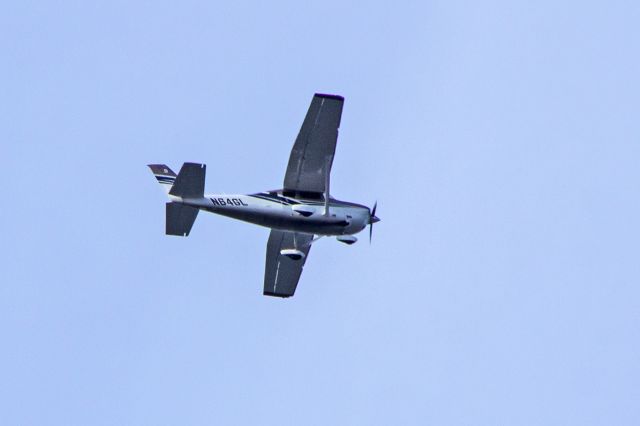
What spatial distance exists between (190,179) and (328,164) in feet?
15.0

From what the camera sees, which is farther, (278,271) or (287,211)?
(278,271)

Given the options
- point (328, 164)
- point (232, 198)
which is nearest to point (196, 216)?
point (232, 198)

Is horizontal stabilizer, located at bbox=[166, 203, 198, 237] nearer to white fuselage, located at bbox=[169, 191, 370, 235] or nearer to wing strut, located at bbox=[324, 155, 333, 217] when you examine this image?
white fuselage, located at bbox=[169, 191, 370, 235]

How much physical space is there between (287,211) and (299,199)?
2.19 feet

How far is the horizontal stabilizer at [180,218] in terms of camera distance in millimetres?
51781

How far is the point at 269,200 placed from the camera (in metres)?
52.3

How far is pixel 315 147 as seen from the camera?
51781 millimetres

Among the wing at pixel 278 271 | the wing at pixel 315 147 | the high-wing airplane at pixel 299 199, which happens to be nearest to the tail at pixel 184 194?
the high-wing airplane at pixel 299 199

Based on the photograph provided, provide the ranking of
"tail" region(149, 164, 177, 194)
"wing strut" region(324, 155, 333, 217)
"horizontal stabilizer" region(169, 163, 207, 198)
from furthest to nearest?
"tail" region(149, 164, 177, 194), "wing strut" region(324, 155, 333, 217), "horizontal stabilizer" region(169, 163, 207, 198)

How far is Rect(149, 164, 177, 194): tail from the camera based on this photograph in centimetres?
5347

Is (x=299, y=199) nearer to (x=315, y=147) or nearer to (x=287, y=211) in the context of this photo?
(x=287, y=211)

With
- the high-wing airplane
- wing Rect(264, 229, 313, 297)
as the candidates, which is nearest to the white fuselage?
the high-wing airplane

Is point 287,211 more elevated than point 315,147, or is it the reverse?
point 315,147

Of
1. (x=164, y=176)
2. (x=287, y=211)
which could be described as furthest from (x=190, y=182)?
(x=287, y=211)
